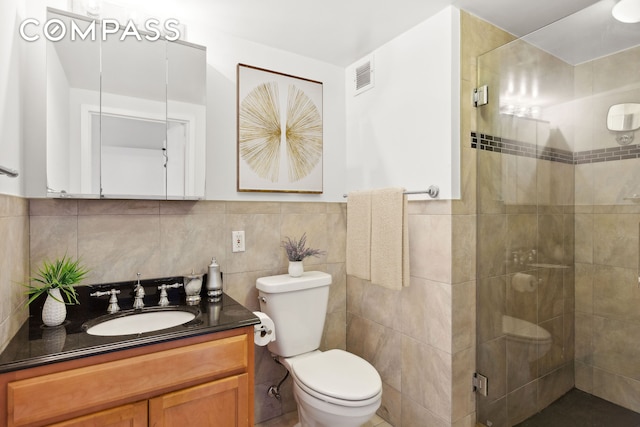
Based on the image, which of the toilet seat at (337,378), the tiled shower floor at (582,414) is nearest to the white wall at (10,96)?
the toilet seat at (337,378)

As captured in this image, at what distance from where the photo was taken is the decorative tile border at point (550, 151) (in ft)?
4.39

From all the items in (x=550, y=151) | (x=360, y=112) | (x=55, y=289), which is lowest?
(x=55, y=289)

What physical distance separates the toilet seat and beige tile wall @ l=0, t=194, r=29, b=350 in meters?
1.18

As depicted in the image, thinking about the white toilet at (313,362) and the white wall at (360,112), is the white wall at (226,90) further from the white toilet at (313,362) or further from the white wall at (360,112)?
the white toilet at (313,362)

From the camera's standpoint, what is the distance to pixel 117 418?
117 centimetres

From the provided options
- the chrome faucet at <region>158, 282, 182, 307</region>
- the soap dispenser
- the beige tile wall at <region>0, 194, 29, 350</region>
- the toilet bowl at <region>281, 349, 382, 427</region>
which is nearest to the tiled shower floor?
the toilet bowl at <region>281, 349, 382, 427</region>

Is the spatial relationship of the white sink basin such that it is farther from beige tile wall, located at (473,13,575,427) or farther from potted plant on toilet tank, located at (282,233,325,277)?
beige tile wall, located at (473,13,575,427)

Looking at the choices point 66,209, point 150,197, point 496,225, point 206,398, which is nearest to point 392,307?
point 496,225

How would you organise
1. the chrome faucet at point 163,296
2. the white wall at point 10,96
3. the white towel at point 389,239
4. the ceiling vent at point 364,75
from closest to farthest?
the white wall at point 10,96
the chrome faucet at point 163,296
the white towel at point 389,239
the ceiling vent at point 364,75

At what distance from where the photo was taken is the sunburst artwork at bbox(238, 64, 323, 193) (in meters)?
2.04

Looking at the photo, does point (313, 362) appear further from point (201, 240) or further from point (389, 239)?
point (201, 240)

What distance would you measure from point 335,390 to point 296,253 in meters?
0.77

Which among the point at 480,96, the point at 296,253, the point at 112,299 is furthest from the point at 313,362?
the point at 480,96

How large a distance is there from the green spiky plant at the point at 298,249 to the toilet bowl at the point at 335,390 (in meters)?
0.57
